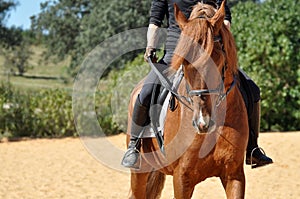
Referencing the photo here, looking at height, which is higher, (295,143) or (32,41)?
(32,41)

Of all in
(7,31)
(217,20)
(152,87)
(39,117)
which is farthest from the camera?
(7,31)

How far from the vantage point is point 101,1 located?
34625 mm

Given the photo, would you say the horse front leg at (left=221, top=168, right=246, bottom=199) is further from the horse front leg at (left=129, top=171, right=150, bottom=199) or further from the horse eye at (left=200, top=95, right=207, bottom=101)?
the horse front leg at (left=129, top=171, right=150, bottom=199)

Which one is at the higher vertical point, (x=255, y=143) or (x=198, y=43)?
(x=198, y=43)

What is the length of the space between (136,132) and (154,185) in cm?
88

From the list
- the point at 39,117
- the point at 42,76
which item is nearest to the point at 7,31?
the point at 42,76

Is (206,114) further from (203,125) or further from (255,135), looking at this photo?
(255,135)

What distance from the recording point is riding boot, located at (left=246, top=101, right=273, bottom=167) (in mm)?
5566

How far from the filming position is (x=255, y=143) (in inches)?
223

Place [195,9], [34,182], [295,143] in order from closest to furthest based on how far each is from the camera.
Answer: [195,9]
[34,182]
[295,143]

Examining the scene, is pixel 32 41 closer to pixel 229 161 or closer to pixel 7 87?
pixel 7 87

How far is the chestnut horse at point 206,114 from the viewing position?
4.41m

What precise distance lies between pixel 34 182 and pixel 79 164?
204 cm

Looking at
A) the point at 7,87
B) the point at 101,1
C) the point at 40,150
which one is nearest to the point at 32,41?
the point at 101,1
